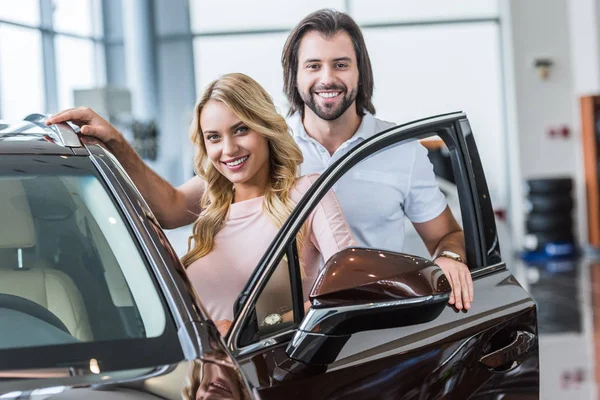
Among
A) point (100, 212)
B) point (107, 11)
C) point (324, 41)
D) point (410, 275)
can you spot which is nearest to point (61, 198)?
point (100, 212)

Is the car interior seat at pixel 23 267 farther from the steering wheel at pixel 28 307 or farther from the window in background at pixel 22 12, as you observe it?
the window in background at pixel 22 12

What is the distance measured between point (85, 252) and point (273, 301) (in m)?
0.33

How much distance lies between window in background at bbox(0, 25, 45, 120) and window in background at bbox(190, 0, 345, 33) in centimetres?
237

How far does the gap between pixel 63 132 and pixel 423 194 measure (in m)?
0.74

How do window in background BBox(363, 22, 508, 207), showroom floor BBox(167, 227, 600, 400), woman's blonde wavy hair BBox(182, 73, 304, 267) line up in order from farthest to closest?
window in background BBox(363, 22, 508, 207), showroom floor BBox(167, 227, 600, 400), woman's blonde wavy hair BBox(182, 73, 304, 267)

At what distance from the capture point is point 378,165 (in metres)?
1.92

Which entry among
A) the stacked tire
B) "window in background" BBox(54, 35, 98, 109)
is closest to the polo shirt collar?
"window in background" BBox(54, 35, 98, 109)

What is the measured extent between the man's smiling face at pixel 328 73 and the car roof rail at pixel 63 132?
50 centimetres

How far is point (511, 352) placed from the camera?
1786mm

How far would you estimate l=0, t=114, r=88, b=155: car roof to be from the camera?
5.08 ft

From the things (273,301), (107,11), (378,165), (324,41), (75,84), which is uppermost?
(107,11)

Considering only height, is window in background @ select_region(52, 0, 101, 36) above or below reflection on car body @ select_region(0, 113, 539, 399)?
above

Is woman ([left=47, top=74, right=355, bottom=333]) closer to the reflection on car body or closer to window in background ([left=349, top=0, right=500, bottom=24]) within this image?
the reflection on car body

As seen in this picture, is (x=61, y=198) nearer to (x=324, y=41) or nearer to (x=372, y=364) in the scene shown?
(x=372, y=364)
